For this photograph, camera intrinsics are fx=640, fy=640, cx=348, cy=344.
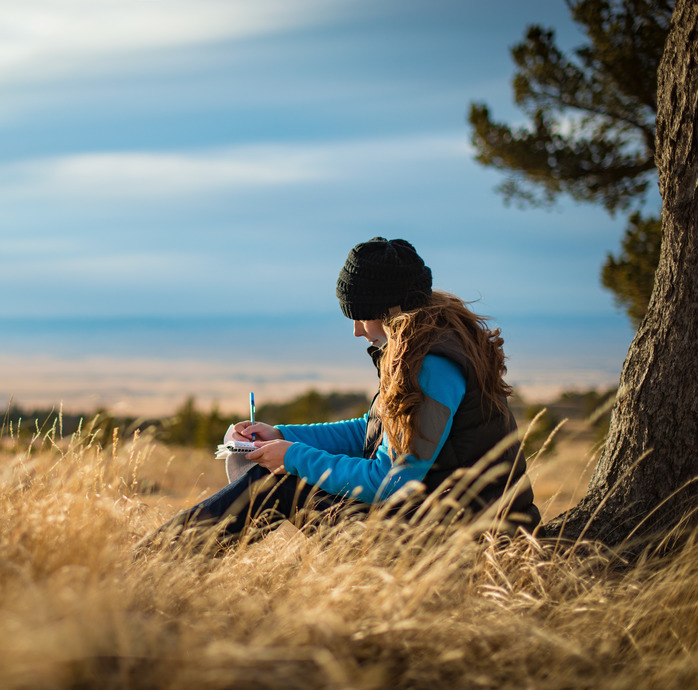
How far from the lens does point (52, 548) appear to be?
2.16m

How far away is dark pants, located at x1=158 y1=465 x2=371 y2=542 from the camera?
104 inches

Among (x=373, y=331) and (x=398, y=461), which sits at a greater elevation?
(x=373, y=331)

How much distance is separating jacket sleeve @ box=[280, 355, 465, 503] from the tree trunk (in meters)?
1.02

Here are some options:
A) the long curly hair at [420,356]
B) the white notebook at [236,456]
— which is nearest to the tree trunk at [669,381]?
the long curly hair at [420,356]

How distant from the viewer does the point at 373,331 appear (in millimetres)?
2949

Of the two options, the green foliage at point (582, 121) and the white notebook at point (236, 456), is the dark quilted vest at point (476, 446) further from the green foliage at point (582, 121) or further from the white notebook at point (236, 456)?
the green foliage at point (582, 121)

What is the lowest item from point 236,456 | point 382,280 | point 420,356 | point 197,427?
point 197,427

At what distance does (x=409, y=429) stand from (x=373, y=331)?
0.62 meters

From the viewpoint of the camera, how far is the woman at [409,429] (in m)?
2.51

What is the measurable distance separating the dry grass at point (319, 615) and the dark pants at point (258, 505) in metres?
0.11

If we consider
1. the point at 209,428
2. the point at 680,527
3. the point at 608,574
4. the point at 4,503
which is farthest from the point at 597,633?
the point at 209,428

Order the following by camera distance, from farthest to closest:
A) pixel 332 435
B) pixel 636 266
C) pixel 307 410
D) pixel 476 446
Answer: pixel 307 410, pixel 636 266, pixel 332 435, pixel 476 446

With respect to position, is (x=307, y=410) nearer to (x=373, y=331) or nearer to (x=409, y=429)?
(x=373, y=331)

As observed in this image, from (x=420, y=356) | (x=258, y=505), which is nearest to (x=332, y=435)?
(x=258, y=505)
